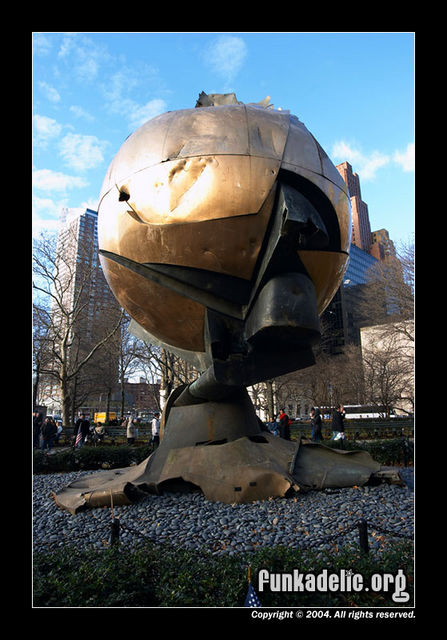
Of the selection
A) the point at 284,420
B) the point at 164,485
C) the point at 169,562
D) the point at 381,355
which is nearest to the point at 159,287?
the point at 164,485

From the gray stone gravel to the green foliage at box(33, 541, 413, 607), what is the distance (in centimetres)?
102

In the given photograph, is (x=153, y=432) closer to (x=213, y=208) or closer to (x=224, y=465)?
(x=224, y=465)

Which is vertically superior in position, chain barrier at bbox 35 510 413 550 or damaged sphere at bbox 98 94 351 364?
damaged sphere at bbox 98 94 351 364

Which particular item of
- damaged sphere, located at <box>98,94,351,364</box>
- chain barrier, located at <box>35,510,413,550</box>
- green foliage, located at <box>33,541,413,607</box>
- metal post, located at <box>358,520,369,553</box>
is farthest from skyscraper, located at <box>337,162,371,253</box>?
green foliage, located at <box>33,541,413,607</box>

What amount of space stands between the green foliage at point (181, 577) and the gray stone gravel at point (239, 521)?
40.1 inches

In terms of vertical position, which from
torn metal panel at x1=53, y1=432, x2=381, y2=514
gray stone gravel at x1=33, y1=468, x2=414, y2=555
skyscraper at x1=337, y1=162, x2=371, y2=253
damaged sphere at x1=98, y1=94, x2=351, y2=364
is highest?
skyscraper at x1=337, y1=162, x2=371, y2=253

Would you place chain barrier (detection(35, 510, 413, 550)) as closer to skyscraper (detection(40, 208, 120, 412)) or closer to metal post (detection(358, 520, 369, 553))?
metal post (detection(358, 520, 369, 553))

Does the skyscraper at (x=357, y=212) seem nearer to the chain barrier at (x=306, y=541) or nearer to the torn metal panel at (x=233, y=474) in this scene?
the torn metal panel at (x=233, y=474)

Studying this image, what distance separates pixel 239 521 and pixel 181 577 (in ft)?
8.48

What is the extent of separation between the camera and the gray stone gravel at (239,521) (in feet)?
16.8

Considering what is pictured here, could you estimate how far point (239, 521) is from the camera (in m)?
5.76

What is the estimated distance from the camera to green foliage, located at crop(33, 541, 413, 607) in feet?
9.91

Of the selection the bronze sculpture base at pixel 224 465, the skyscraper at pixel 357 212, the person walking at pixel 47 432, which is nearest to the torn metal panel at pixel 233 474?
the bronze sculpture base at pixel 224 465

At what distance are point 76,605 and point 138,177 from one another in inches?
190
